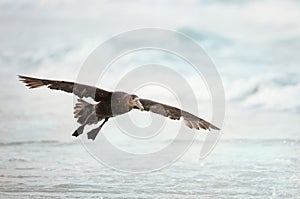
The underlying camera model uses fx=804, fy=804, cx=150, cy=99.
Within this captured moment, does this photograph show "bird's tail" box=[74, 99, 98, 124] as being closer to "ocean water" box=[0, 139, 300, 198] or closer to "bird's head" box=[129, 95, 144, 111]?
"bird's head" box=[129, 95, 144, 111]

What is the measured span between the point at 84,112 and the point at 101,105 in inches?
8.4

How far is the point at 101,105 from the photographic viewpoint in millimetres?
7820

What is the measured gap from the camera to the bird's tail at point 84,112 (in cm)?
787

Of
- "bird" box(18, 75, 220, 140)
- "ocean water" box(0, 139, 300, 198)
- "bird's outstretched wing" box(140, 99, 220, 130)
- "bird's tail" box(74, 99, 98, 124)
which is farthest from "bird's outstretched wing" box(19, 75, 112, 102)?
"ocean water" box(0, 139, 300, 198)

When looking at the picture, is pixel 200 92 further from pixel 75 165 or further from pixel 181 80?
pixel 75 165

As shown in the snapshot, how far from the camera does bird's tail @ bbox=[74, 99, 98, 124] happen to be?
25.8 feet

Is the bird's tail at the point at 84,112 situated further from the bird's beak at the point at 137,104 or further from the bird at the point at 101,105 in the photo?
the bird's beak at the point at 137,104

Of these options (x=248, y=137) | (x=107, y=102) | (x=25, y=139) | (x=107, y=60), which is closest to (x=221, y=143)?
(x=248, y=137)

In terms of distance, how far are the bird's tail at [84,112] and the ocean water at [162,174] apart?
1.96m

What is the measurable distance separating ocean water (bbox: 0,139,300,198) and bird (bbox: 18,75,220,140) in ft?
6.43

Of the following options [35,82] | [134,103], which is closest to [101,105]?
[134,103]

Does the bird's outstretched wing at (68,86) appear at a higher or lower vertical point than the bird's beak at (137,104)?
lower

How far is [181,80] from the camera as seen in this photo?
10.9m

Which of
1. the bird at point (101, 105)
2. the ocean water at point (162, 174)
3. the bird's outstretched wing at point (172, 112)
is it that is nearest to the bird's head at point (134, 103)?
the bird at point (101, 105)
